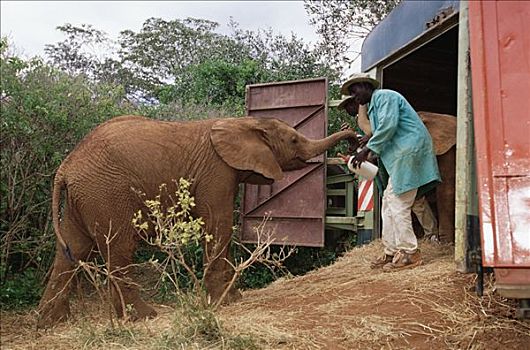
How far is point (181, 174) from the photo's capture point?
7.48 meters

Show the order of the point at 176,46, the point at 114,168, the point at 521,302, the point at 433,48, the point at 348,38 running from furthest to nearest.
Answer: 1. the point at 176,46
2. the point at 348,38
3. the point at 433,48
4. the point at 114,168
5. the point at 521,302

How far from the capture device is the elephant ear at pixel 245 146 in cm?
763

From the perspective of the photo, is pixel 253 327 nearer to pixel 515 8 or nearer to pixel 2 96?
pixel 515 8

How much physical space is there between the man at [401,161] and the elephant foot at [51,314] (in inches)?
143

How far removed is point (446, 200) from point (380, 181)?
0.84m

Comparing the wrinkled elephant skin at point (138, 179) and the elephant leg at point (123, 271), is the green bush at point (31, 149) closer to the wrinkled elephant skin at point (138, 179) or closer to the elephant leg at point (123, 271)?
the wrinkled elephant skin at point (138, 179)

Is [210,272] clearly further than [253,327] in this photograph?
Yes

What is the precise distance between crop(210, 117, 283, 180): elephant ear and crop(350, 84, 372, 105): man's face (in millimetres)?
1192

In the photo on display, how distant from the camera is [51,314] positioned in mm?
7457

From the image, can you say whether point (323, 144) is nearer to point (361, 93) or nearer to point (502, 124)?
point (361, 93)

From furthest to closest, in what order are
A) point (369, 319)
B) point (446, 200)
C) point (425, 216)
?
point (425, 216)
point (446, 200)
point (369, 319)

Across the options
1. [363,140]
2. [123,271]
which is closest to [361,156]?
[363,140]

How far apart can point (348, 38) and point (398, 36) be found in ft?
41.5

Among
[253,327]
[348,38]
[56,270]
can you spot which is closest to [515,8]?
[253,327]
